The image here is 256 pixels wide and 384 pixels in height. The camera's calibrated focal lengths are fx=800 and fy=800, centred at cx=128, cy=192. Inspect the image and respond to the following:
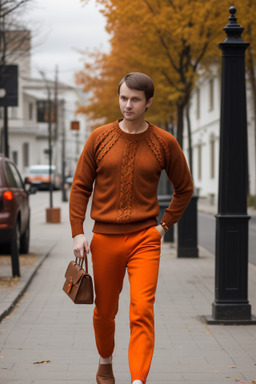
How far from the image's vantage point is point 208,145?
4638 centimetres

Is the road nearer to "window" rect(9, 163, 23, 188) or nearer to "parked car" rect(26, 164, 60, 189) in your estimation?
"window" rect(9, 163, 23, 188)

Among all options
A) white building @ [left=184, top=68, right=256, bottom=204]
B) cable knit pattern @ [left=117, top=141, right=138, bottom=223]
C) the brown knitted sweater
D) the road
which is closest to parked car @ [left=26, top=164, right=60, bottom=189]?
white building @ [left=184, top=68, right=256, bottom=204]

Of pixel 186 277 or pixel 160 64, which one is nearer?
pixel 186 277

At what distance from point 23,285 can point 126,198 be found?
5303 millimetres

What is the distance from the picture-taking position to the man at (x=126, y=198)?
4477 mm

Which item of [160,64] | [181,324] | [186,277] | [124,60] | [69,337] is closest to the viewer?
[69,337]

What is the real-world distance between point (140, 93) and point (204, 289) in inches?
218

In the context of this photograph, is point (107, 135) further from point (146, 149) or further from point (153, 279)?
point (153, 279)

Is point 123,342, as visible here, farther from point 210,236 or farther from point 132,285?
point 210,236

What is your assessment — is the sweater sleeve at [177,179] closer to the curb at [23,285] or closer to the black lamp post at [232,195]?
the black lamp post at [232,195]

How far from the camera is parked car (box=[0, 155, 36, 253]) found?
37.7ft

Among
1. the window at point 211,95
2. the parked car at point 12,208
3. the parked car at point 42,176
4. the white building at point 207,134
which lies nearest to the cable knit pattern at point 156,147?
the parked car at point 12,208

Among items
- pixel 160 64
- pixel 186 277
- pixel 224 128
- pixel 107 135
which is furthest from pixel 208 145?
pixel 107 135

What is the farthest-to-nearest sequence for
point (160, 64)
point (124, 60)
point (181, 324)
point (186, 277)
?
point (124, 60)
point (160, 64)
point (186, 277)
point (181, 324)
